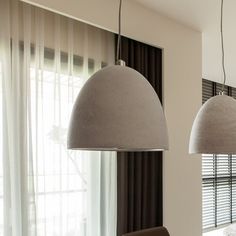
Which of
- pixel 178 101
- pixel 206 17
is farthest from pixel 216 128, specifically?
pixel 206 17

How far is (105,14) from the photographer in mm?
2463

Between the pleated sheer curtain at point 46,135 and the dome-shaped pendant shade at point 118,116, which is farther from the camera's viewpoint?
the pleated sheer curtain at point 46,135

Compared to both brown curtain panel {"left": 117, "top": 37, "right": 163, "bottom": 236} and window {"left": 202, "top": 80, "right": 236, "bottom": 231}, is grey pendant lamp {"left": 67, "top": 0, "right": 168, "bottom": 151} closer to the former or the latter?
brown curtain panel {"left": 117, "top": 37, "right": 163, "bottom": 236}

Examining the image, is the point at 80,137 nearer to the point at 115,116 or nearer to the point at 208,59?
the point at 115,116

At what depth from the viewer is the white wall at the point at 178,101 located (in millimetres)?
2781

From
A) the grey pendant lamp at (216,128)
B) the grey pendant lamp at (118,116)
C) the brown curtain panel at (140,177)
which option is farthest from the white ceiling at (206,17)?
the grey pendant lamp at (118,116)

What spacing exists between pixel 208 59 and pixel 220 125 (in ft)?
9.18

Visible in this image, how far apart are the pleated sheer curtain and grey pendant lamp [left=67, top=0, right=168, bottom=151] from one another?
1180 millimetres

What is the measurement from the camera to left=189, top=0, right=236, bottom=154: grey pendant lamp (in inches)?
63.2

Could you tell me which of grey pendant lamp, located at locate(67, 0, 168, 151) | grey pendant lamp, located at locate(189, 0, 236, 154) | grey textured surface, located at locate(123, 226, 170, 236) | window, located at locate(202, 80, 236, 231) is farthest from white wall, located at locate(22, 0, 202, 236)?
window, located at locate(202, 80, 236, 231)

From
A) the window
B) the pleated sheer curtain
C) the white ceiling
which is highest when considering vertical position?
the white ceiling

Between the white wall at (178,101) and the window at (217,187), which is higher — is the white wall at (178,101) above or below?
above

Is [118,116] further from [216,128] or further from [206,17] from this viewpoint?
[206,17]

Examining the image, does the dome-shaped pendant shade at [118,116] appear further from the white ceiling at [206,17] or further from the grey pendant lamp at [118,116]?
the white ceiling at [206,17]
